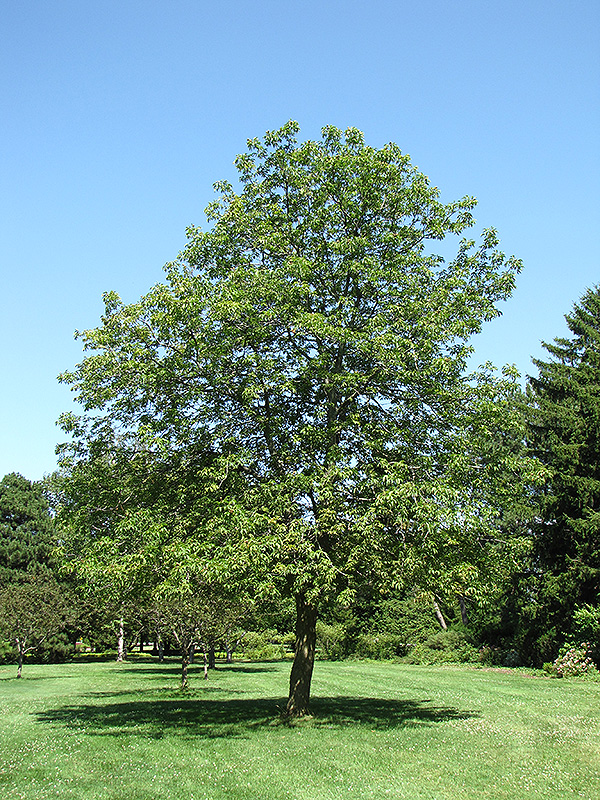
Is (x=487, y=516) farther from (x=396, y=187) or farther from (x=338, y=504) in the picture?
(x=396, y=187)

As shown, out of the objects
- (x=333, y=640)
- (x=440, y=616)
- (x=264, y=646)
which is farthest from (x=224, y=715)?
(x=264, y=646)

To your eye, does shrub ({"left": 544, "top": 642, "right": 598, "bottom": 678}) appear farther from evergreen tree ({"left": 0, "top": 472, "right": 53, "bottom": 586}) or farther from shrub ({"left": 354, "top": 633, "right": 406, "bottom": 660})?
evergreen tree ({"left": 0, "top": 472, "right": 53, "bottom": 586})

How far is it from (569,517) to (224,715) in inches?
850

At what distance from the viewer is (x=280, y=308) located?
14.3 meters

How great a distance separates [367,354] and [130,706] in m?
13.6

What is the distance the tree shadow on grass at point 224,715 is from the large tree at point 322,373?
1472mm

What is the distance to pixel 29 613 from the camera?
33.9 metres

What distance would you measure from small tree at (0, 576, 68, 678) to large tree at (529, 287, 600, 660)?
27.2 m

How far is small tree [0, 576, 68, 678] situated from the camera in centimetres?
3344

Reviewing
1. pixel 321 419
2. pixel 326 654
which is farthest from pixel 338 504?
pixel 326 654

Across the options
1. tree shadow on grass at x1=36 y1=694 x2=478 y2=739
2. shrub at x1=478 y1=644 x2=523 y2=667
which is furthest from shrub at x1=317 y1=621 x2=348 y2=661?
tree shadow on grass at x1=36 y1=694 x2=478 y2=739

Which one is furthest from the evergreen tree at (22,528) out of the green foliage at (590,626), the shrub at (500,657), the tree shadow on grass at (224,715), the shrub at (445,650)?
the green foliage at (590,626)

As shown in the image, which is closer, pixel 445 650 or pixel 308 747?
pixel 308 747

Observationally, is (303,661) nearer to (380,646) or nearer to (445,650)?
(445,650)
